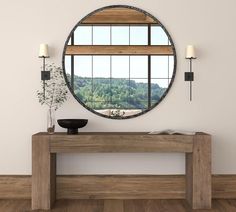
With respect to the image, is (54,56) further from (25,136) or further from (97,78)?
(25,136)

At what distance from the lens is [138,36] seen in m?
4.67

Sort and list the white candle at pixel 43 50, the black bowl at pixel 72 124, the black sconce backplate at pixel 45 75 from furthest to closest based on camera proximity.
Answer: the black sconce backplate at pixel 45 75 < the white candle at pixel 43 50 < the black bowl at pixel 72 124

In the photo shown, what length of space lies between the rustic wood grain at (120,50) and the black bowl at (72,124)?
0.87 meters

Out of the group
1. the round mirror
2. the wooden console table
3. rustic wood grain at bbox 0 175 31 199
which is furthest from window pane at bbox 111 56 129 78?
rustic wood grain at bbox 0 175 31 199

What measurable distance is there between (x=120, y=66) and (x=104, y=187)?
1.47 m

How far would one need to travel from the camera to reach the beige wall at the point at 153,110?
15.2 feet

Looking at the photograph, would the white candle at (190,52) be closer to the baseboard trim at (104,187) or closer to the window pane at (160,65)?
the window pane at (160,65)

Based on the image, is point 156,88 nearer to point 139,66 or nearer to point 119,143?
point 139,66

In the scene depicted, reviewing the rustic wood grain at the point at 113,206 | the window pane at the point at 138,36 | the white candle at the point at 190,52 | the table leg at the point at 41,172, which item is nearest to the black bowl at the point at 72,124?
the table leg at the point at 41,172

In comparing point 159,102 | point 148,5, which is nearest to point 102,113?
point 159,102

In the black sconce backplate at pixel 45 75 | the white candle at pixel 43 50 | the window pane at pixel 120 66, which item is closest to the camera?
the white candle at pixel 43 50

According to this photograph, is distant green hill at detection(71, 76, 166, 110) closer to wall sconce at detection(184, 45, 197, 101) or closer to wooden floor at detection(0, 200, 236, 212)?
wall sconce at detection(184, 45, 197, 101)

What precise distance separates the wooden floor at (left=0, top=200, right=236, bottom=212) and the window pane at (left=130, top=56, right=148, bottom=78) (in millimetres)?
1511

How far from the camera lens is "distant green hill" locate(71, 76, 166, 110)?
468cm
